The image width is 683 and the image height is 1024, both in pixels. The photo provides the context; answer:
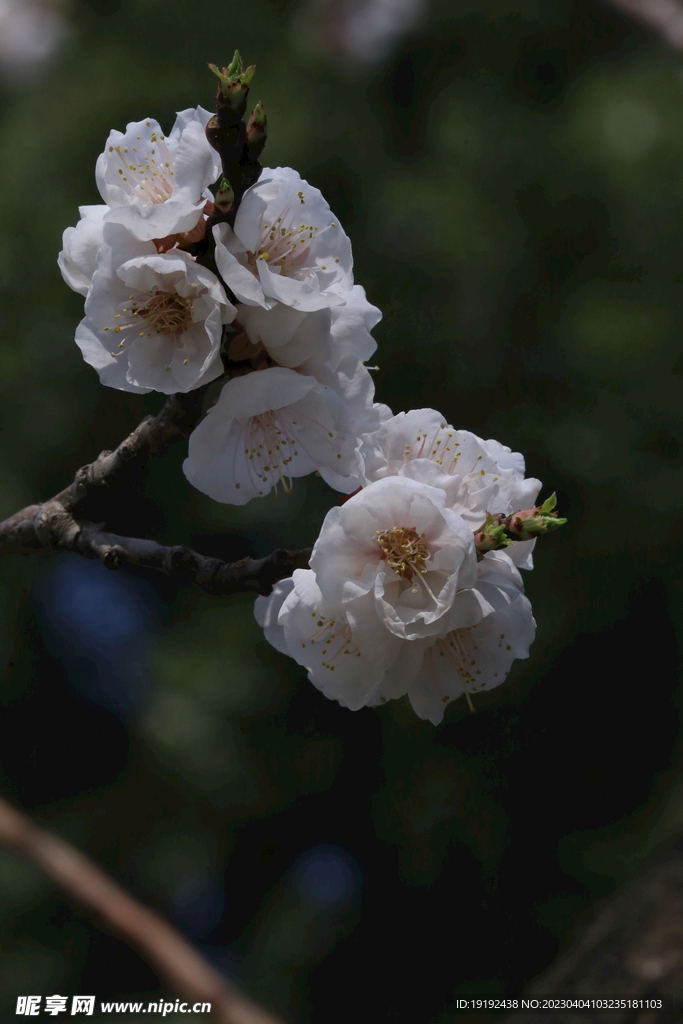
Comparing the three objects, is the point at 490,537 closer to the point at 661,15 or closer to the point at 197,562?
the point at 197,562

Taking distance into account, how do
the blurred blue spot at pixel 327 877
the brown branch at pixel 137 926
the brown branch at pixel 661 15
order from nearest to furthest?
the brown branch at pixel 137 926, the brown branch at pixel 661 15, the blurred blue spot at pixel 327 877

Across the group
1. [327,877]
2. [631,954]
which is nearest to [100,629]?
[327,877]

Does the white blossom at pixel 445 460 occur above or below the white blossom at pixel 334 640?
above

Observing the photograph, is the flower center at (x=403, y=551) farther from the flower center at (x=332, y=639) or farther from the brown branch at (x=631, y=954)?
the brown branch at (x=631, y=954)

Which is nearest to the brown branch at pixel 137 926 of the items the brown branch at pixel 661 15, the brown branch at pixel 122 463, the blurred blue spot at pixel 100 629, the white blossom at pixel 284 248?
the blurred blue spot at pixel 100 629

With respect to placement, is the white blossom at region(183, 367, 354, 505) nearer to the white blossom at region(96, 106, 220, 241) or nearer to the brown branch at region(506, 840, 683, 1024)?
the white blossom at region(96, 106, 220, 241)

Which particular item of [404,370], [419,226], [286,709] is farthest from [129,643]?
[419,226]

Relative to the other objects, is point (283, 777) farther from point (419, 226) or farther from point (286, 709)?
point (419, 226)
